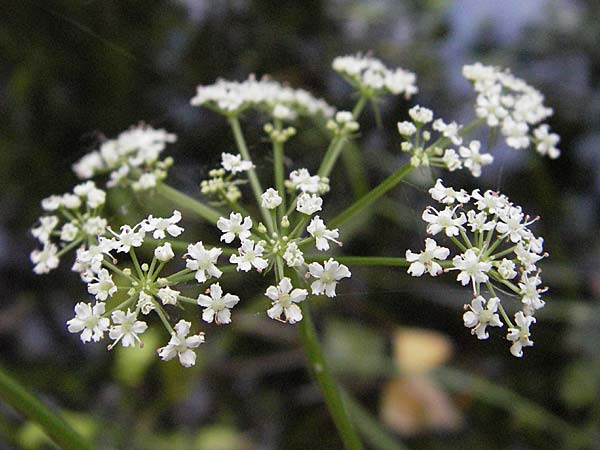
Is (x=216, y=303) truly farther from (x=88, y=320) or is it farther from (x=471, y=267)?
(x=471, y=267)

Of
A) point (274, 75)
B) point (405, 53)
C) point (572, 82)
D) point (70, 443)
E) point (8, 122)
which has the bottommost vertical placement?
point (70, 443)

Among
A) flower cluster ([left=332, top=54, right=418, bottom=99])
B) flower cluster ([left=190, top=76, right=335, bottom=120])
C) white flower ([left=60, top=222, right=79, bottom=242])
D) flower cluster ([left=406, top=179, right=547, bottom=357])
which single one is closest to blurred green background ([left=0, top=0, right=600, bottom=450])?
flower cluster ([left=190, top=76, right=335, bottom=120])

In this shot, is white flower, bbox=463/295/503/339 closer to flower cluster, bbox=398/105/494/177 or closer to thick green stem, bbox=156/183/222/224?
flower cluster, bbox=398/105/494/177

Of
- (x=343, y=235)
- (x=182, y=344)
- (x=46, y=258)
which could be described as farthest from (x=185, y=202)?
(x=343, y=235)

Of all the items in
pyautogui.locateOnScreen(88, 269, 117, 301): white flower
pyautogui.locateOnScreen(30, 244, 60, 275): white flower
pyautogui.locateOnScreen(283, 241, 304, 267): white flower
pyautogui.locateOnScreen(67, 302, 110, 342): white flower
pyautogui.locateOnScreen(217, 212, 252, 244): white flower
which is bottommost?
pyautogui.locateOnScreen(67, 302, 110, 342): white flower

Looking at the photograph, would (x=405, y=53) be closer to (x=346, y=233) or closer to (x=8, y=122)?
(x=346, y=233)

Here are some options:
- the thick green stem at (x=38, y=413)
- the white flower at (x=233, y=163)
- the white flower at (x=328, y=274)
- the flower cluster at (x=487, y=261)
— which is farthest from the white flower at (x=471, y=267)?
the thick green stem at (x=38, y=413)

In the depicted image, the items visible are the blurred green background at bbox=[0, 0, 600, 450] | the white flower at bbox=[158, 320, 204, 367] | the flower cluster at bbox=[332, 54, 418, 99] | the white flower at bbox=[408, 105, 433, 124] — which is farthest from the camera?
the blurred green background at bbox=[0, 0, 600, 450]

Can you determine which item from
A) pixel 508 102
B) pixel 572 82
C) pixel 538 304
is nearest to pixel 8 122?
pixel 508 102
